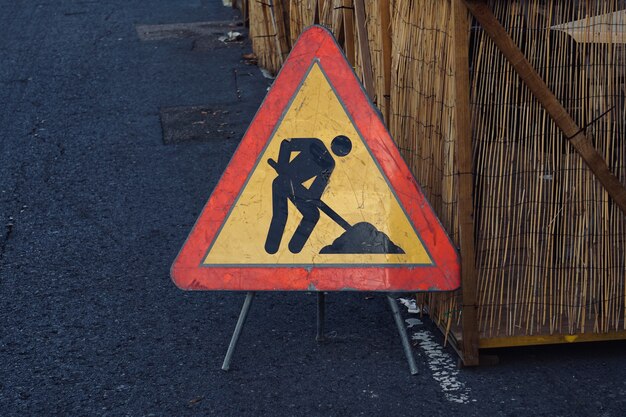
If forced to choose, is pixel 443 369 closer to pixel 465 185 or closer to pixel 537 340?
pixel 537 340

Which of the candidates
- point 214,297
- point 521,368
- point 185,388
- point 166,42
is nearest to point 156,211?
point 214,297

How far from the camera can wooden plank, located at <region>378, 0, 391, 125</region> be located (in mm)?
5219

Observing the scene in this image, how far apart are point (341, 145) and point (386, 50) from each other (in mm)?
1283

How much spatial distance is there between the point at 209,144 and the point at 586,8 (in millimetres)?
4623

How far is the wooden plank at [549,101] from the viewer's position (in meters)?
4.08

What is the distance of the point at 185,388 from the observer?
4.34m

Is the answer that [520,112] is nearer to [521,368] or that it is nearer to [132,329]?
[521,368]

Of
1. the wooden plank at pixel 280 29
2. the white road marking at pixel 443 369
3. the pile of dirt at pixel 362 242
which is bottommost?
the white road marking at pixel 443 369

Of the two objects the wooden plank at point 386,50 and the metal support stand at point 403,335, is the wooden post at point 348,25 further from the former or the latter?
the metal support stand at point 403,335

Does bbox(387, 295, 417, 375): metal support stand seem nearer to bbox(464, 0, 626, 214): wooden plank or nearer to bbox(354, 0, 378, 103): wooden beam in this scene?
bbox(464, 0, 626, 214): wooden plank

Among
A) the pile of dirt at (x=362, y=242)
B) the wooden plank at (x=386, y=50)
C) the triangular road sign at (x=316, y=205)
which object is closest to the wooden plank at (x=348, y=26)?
the wooden plank at (x=386, y=50)

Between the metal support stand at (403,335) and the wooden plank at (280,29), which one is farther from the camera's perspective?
the wooden plank at (280,29)

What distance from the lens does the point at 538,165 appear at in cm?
429

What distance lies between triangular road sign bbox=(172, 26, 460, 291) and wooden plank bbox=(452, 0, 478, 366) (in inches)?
6.0
